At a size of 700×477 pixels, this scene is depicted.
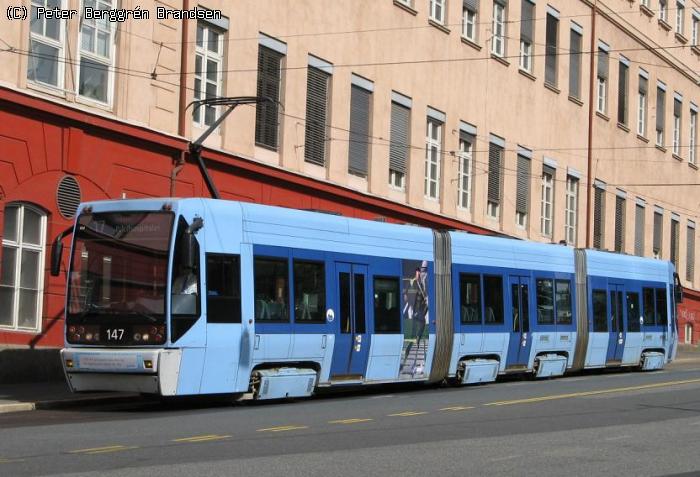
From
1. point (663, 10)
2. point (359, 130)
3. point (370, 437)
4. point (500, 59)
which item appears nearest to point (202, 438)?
point (370, 437)

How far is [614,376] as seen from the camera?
29.4m

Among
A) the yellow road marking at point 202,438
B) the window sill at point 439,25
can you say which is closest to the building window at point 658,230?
the window sill at point 439,25

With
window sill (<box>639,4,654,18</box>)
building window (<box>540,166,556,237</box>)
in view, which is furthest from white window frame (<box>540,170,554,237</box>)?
window sill (<box>639,4,654,18</box>)

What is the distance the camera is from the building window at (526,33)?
141ft

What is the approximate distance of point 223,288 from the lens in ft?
60.0

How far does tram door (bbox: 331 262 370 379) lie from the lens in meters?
20.6

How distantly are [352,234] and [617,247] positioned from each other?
102 ft

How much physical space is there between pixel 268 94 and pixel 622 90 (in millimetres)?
24701

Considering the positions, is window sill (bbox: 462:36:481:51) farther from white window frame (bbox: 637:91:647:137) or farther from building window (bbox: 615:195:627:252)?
white window frame (bbox: 637:91:647:137)

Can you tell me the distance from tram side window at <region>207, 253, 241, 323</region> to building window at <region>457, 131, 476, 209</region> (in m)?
21.2

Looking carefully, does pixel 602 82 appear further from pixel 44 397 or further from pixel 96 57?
pixel 44 397

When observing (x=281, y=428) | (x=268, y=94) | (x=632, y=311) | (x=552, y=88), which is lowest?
(x=281, y=428)

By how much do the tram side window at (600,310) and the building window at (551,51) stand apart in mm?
16166

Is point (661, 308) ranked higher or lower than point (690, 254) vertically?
lower
